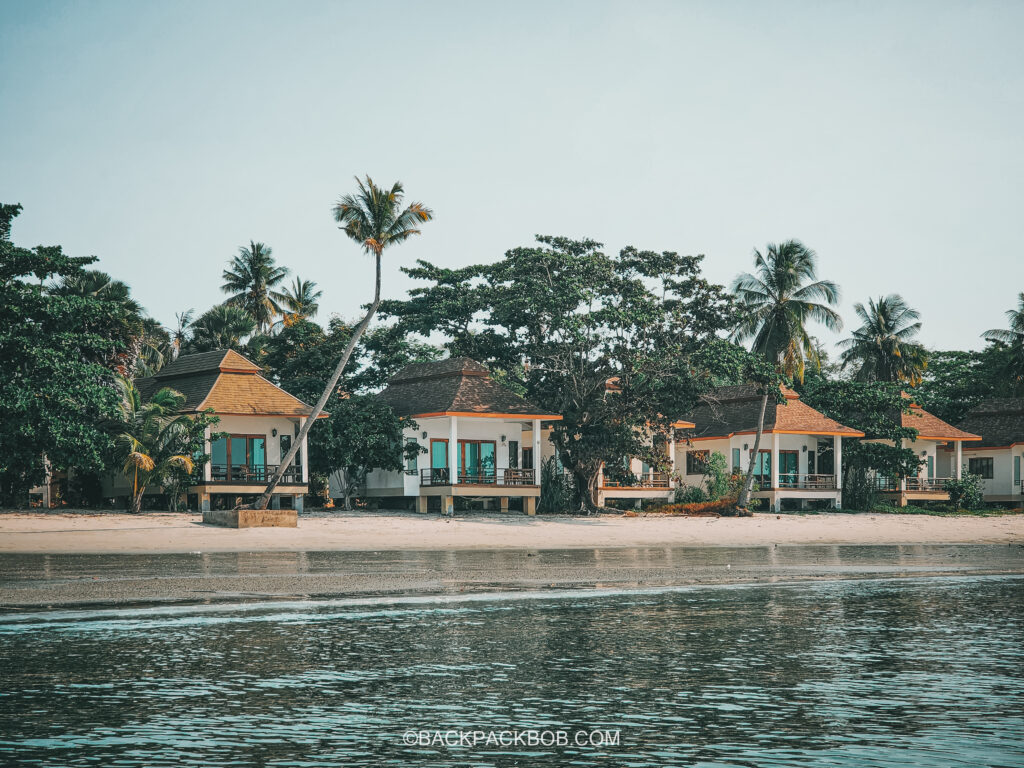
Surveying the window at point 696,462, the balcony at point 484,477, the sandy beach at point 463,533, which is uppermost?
the window at point 696,462

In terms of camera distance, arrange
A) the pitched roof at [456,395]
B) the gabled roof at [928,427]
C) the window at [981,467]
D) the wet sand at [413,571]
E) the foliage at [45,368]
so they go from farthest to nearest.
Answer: the window at [981,467] → the gabled roof at [928,427] → the pitched roof at [456,395] → the foliage at [45,368] → the wet sand at [413,571]

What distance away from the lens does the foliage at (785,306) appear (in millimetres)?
44531

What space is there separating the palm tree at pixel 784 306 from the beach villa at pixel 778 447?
192 cm

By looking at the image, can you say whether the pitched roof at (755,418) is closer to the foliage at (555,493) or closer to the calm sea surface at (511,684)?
the foliage at (555,493)

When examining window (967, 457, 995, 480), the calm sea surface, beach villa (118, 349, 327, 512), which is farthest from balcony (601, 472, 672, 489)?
the calm sea surface

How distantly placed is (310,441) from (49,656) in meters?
27.8

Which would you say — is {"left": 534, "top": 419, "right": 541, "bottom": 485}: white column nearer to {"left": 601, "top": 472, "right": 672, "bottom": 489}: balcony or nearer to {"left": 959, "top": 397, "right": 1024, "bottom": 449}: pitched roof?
{"left": 601, "top": 472, "right": 672, "bottom": 489}: balcony

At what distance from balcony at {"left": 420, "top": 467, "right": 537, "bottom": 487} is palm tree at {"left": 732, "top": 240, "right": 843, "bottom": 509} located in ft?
32.6

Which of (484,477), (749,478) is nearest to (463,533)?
(484,477)

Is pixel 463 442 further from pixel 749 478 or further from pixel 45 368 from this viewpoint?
pixel 45 368

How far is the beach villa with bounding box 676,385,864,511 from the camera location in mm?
46594

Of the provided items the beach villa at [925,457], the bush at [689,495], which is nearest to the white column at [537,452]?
the bush at [689,495]

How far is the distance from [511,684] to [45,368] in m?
23.4

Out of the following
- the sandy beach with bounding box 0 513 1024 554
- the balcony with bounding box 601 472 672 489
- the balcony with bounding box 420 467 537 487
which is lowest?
the sandy beach with bounding box 0 513 1024 554
